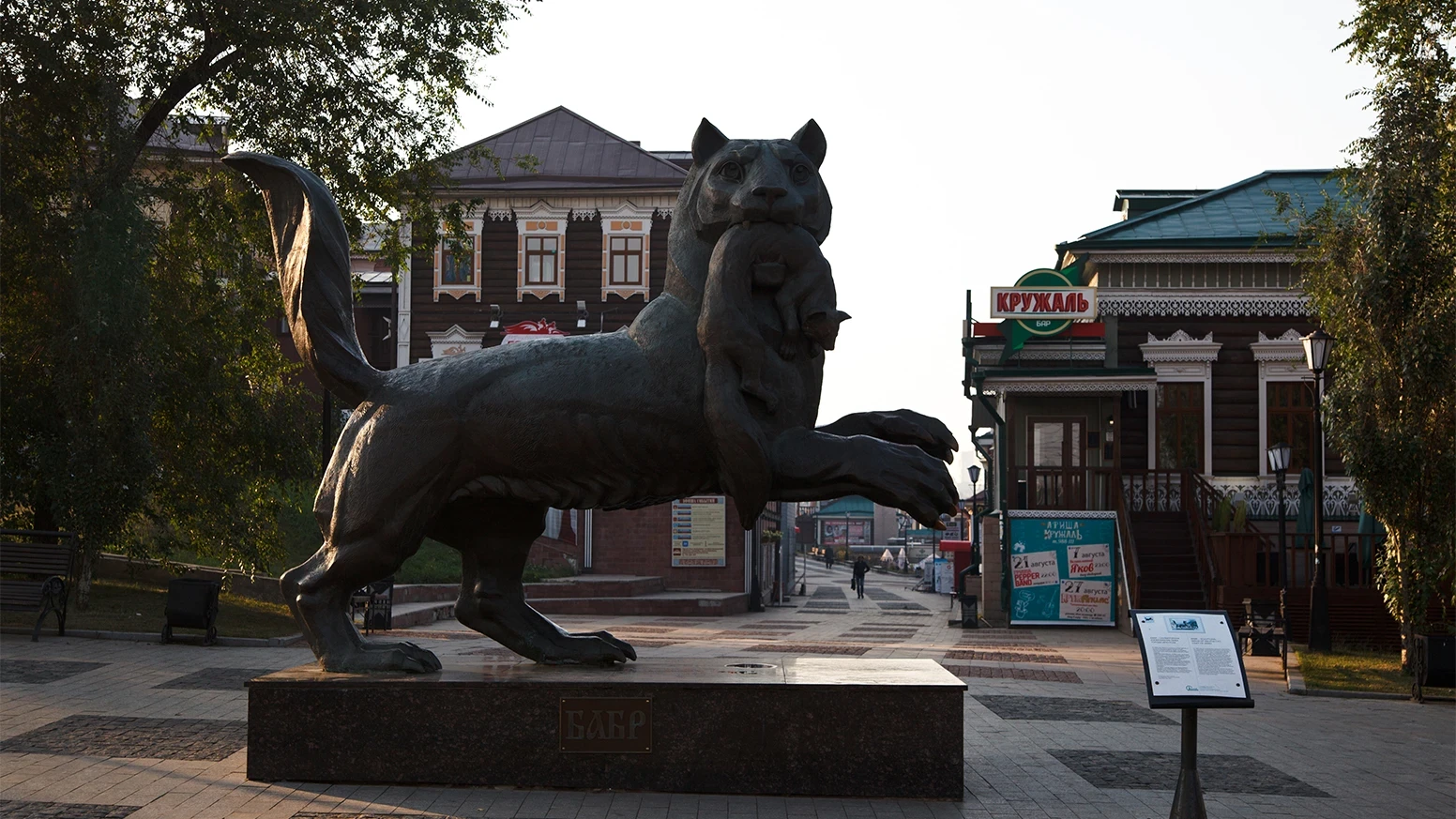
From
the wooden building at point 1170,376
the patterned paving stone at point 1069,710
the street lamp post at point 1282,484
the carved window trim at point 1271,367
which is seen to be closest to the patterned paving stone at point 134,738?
the patterned paving stone at point 1069,710

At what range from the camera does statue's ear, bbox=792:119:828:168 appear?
6652 millimetres

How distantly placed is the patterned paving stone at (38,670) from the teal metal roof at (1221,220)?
68.2 feet

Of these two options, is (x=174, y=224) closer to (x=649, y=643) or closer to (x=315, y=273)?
(x=649, y=643)

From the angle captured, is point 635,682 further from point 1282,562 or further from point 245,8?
point 1282,562

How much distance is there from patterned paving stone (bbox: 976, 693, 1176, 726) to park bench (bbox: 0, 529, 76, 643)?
9695 millimetres

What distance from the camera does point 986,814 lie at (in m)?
5.99

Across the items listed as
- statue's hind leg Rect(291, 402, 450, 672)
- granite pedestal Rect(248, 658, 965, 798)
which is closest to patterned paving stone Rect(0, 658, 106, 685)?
statue's hind leg Rect(291, 402, 450, 672)

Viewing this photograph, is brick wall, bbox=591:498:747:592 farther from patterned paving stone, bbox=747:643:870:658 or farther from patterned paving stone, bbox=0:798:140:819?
patterned paving stone, bbox=0:798:140:819

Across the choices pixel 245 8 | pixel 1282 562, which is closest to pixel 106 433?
pixel 245 8

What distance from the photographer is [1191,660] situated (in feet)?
17.9

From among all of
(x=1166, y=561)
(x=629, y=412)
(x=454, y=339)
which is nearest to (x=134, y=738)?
(x=629, y=412)

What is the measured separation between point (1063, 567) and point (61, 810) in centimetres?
2045

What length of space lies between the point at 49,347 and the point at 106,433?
1.35 meters

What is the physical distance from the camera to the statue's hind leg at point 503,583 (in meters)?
7.12
